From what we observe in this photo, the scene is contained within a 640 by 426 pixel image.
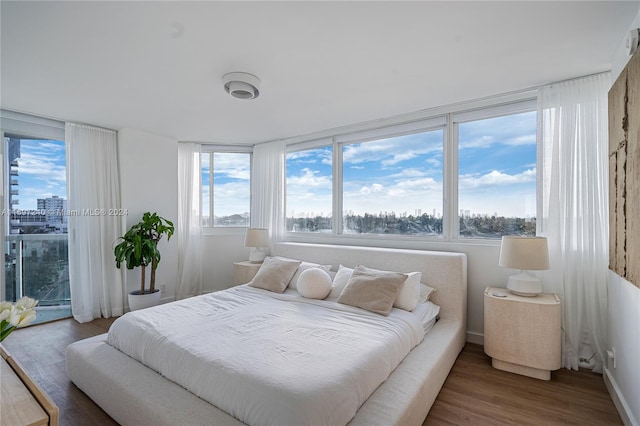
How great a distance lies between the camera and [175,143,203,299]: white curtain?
15.8ft

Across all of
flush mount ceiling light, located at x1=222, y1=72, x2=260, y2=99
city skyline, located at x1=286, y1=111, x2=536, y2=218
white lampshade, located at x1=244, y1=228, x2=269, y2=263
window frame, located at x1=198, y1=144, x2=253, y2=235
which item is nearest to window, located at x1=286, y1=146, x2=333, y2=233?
city skyline, located at x1=286, y1=111, x2=536, y2=218

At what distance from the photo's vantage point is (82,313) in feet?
12.6

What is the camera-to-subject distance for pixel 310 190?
469cm

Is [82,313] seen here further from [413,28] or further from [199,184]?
[413,28]

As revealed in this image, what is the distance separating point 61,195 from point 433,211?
16.0ft

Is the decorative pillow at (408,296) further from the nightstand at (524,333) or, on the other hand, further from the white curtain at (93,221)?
the white curtain at (93,221)

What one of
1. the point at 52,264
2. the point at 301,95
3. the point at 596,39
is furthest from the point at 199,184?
the point at 596,39

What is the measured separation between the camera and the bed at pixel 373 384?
1561 mm

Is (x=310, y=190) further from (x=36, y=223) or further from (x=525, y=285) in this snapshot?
(x=36, y=223)

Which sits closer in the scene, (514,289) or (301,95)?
(514,289)

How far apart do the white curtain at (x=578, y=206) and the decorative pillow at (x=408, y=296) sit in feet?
3.99

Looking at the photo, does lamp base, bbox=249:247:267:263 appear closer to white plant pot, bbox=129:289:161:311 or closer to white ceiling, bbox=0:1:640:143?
white plant pot, bbox=129:289:161:311

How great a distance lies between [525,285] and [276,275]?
2.46m

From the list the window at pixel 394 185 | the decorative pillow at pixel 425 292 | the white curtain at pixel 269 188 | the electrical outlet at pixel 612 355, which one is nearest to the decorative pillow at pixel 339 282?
the decorative pillow at pixel 425 292
